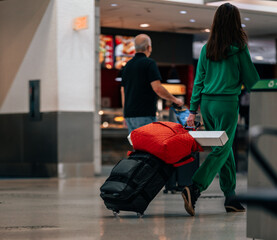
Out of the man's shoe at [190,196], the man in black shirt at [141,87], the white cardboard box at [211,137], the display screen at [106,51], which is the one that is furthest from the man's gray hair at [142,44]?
the display screen at [106,51]

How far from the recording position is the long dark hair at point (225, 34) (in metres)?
5.29

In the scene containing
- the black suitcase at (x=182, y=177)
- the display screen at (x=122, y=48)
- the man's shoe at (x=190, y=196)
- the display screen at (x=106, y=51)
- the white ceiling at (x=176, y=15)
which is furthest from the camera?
the display screen at (x=122, y=48)

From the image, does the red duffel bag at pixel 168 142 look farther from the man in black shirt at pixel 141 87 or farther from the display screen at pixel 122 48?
the display screen at pixel 122 48

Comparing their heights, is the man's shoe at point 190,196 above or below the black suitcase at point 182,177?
above

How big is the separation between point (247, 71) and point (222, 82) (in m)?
0.22

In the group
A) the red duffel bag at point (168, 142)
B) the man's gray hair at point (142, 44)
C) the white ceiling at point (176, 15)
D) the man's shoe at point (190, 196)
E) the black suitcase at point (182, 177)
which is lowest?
the black suitcase at point (182, 177)

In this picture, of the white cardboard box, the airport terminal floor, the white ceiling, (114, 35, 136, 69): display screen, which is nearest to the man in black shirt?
the airport terminal floor

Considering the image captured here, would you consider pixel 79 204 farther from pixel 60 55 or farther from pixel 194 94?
pixel 60 55

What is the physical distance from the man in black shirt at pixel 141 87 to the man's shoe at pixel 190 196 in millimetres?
1567

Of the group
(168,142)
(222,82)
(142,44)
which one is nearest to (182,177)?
(142,44)

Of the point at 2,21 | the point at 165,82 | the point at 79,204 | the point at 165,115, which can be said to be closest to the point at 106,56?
the point at 165,115

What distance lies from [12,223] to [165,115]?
479 inches

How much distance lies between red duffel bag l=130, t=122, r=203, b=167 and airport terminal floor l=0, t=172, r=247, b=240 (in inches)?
20.5

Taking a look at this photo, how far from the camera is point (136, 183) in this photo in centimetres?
505
